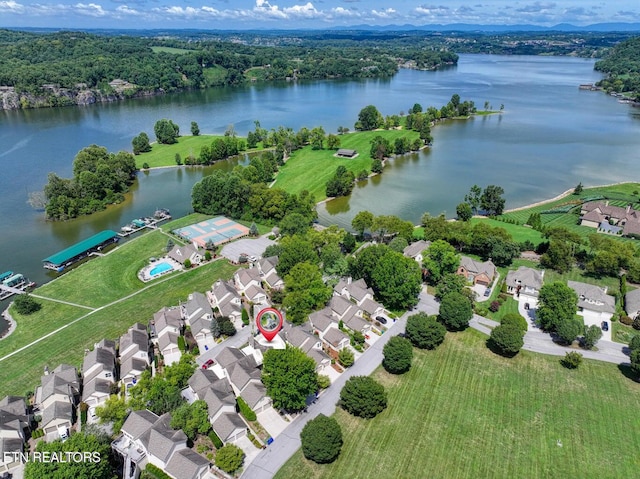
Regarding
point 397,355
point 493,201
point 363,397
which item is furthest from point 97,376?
point 493,201

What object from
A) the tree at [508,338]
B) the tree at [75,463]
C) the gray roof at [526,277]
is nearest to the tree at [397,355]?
the tree at [508,338]

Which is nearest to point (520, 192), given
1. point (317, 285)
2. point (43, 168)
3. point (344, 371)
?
point (317, 285)

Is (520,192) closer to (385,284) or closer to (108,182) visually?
(385,284)

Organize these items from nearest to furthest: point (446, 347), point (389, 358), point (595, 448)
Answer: point (595, 448), point (389, 358), point (446, 347)

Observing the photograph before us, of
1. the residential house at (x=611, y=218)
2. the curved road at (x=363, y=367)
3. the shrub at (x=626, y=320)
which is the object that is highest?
the residential house at (x=611, y=218)

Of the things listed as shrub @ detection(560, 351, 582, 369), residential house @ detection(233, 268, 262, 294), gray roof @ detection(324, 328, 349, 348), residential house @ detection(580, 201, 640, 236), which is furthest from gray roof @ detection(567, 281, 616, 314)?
residential house @ detection(233, 268, 262, 294)

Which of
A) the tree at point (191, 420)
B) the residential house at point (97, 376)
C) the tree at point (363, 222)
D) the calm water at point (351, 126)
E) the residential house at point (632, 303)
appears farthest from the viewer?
the calm water at point (351, 126)

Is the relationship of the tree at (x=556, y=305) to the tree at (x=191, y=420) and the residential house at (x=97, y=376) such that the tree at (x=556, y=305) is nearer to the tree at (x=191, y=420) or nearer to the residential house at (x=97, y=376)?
the tree at (x=191, y=420)
